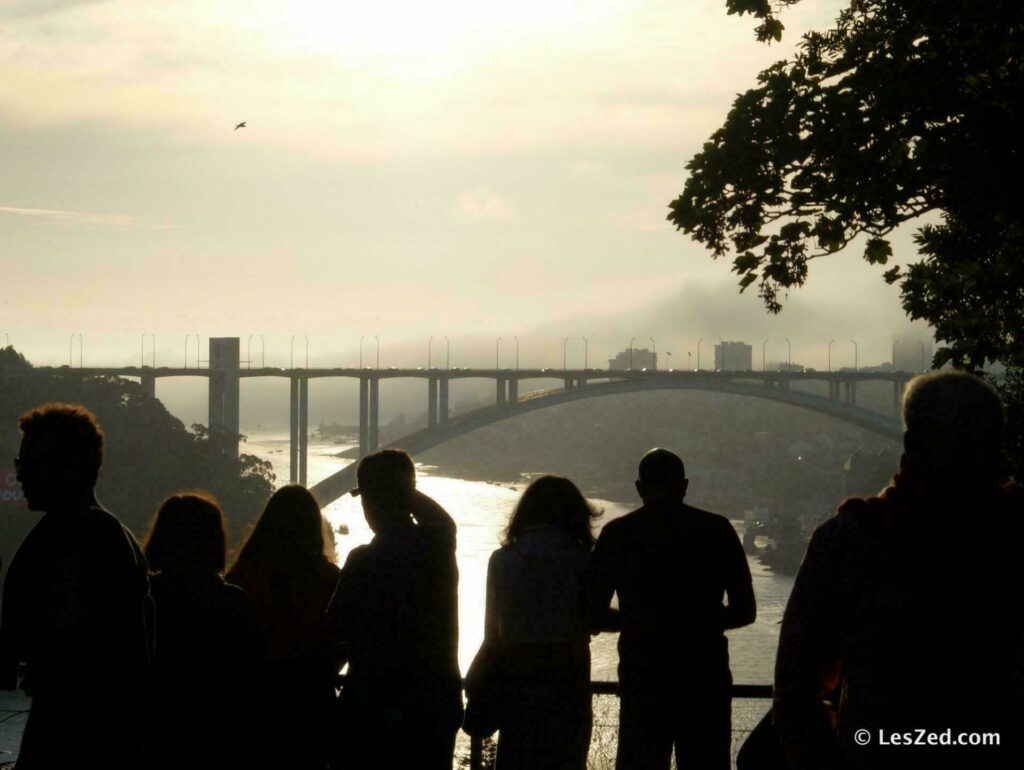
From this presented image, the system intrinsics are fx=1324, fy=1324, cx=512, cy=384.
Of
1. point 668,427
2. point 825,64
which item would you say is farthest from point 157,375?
point 668,427

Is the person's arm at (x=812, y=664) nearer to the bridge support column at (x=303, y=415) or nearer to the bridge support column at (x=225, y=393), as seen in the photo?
the bridge support column at (x=303, y=415)

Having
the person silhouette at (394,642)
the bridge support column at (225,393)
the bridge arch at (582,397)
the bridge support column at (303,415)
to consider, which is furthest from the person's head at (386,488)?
the bridge support column at (225,393)

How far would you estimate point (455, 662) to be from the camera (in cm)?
373

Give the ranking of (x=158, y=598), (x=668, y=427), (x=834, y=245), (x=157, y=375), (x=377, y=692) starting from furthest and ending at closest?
(x=668, y=427), (x=157, y=375), (x=834, y=245), (x=377, y=692), (x=158, y=598)

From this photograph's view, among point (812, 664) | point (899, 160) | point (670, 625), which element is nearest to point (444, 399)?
point (899, 160)

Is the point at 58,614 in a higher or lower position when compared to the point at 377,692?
higher

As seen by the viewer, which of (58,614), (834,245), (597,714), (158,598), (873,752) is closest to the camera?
(873,752)

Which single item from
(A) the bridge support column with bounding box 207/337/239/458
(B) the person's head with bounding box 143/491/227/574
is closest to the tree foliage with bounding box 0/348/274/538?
(A) the bridge support column with bounding box 207/337/239/458

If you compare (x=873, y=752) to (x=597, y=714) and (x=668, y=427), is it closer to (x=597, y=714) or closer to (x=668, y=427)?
(x=597, y=714)

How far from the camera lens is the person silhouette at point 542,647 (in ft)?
12.7

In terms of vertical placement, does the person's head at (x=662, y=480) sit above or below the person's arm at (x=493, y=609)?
above

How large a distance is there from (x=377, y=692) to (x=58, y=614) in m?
1.20

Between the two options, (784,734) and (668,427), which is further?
(668,427)

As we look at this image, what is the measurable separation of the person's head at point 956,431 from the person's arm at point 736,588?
174 cm
